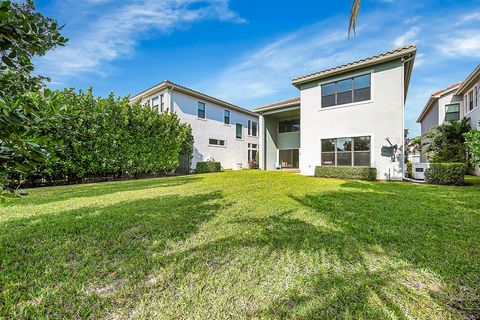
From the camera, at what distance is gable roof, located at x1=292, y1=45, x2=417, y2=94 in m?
10.2

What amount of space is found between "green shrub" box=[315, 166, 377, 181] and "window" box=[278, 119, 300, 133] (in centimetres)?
745

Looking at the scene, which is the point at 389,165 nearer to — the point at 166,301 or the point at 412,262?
the point at 412,262

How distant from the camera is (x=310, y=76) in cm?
1309

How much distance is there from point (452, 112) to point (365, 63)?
38.2 ft

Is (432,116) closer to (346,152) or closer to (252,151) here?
(346,152)

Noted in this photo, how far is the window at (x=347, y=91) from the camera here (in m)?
11.7

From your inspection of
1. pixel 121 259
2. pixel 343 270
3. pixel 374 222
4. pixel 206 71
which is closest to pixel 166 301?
pixel 121 259

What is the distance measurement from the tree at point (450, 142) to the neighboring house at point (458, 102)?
780mm

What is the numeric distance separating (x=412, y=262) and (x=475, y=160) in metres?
7.73

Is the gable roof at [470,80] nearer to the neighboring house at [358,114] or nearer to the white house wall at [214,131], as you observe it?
the neighboring house at [358,114]

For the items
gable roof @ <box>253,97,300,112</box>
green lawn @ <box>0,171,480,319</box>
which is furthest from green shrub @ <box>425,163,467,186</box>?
gable roof @ <box>253,97,300,112</box>

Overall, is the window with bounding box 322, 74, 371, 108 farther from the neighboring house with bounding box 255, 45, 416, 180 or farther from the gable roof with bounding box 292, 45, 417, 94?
the gable roof with bounding box 292, 45, 417, 94

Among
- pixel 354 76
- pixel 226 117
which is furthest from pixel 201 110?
pixel 354 76

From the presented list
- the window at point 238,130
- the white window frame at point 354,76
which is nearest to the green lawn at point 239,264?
the white window frame at point 354,76
